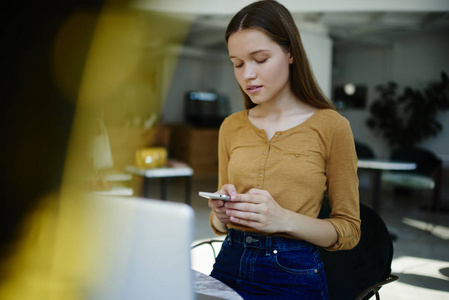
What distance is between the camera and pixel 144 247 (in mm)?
512

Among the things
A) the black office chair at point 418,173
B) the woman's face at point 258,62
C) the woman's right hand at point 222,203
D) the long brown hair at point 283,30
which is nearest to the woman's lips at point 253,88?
the woman's face at point 258,62

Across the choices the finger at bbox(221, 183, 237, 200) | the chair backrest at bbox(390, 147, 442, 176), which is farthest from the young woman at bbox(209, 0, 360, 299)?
the chair backrest at bbox(390, 147, 442, 176)

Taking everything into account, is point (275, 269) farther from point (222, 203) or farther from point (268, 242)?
point (222, 203)

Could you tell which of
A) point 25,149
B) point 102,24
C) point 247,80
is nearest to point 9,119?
point 25,149

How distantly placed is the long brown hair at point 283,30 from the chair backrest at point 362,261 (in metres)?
0.51

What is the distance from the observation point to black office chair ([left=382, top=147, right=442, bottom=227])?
4.89 m

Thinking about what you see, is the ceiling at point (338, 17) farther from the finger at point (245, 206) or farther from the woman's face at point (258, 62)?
the finger at point (245, 206)

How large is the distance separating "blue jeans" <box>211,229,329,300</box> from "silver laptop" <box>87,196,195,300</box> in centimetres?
56

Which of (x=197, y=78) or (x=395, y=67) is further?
(x=197, y=78)

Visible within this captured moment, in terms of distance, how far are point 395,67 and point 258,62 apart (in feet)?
29.4

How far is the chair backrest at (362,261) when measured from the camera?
135cm

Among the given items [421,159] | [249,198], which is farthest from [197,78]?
[249,198]

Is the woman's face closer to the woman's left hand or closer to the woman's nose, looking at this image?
the woman's nose

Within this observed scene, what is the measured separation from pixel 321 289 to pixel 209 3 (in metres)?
5.48
